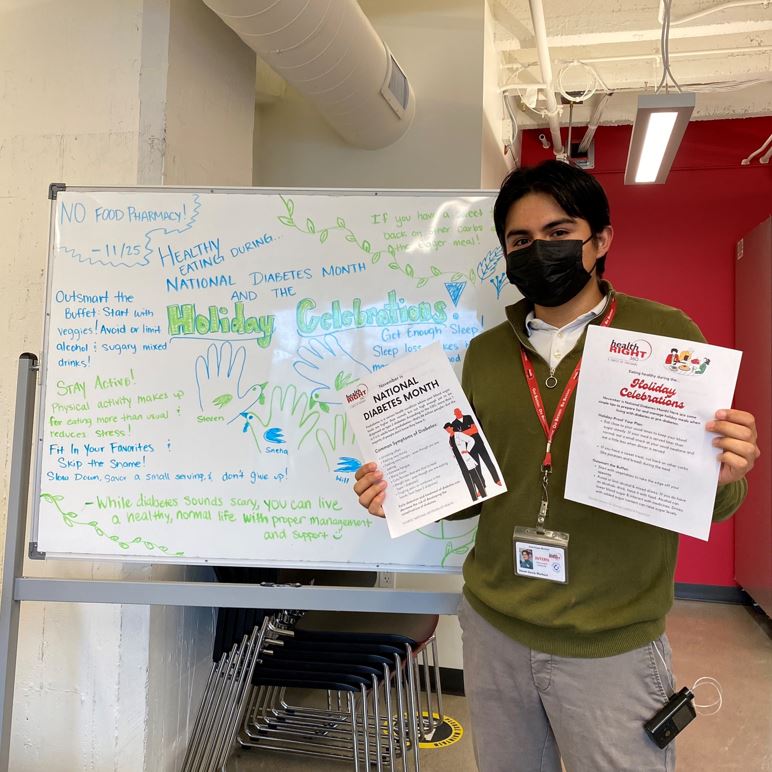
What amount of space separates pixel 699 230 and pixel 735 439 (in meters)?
4.57

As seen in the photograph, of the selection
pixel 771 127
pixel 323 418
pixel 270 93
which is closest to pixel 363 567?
pixel 323 418

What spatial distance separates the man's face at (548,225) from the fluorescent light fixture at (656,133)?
57.7 inches

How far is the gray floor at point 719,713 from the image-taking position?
2709 mm

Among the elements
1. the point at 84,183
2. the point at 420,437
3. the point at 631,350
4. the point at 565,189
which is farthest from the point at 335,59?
the point at 631,350

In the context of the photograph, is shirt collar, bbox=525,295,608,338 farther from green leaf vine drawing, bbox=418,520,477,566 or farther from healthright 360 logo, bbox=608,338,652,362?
green leaf vine drawing, bbox=418,520,477,566

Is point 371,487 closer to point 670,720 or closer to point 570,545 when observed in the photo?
point 570,545

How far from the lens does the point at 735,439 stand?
116cm

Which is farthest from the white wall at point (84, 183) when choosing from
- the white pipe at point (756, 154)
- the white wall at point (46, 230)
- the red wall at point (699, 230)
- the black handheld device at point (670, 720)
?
the white pipe at point (756, 154)

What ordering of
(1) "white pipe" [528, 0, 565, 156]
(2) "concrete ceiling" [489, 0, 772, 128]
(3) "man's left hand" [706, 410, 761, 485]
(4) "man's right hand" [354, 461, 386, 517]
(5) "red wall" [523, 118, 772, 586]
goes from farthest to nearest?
(5) "red wall" [523, 118, 772, 586], (2) "concrete ceiling" [489, 0, 772, 128], (1) "white pipe" [528, 0, 565, 156], (4) "man's right hand" [354, 461, 386, 517], (3) "man's left hand" [706, 410, 761, 485]

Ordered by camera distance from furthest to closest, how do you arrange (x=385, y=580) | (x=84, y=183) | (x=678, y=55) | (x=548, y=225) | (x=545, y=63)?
(x=678, y=55) → (x=545, y=63) → (x=385, y=580) → (x=84, y=183) → (x=548, y=225)

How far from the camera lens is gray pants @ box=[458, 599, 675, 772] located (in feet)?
4.02

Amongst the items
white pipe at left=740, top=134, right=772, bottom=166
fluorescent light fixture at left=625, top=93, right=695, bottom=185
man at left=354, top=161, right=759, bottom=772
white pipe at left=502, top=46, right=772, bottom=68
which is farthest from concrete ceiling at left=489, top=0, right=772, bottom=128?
man at left=354, top=161, right=759, bottom=772

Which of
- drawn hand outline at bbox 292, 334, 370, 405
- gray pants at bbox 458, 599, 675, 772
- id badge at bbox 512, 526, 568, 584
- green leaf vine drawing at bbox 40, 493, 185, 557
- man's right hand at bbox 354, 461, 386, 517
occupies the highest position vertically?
drawn hand outline at bbox 292, 334, 370, 405

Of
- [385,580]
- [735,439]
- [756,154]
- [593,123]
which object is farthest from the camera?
[756,154]
